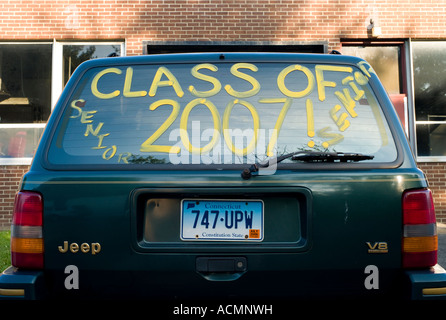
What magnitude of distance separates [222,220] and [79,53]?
7.86 meters

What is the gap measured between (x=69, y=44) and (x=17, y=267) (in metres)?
7.72

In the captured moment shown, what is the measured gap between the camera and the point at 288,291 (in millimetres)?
1956

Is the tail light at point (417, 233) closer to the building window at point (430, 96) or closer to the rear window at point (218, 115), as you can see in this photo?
the rear window at point (218, 115)

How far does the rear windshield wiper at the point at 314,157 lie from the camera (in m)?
1.98

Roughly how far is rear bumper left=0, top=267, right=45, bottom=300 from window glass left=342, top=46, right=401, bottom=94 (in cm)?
841

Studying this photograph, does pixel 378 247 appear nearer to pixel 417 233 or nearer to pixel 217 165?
pixel 417 233

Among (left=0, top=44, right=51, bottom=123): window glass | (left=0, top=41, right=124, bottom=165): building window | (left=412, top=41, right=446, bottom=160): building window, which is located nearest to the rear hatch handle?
(left=0, top=41, right=124, bottom=165): building window

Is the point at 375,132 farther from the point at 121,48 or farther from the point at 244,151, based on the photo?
the point at 121,48

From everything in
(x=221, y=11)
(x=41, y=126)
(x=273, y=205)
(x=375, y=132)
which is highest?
(x=221, y=11)

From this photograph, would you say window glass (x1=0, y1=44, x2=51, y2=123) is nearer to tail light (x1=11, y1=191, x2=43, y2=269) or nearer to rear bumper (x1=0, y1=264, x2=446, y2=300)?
tail light (x1=11, y1=191, x2=43, y2=269)

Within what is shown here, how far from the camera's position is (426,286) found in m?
1.90

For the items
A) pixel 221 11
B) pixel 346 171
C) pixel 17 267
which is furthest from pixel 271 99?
pixel 221 11

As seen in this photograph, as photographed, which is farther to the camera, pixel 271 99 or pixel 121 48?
pixel 121 48

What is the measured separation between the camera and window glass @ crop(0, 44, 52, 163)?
339 inches
